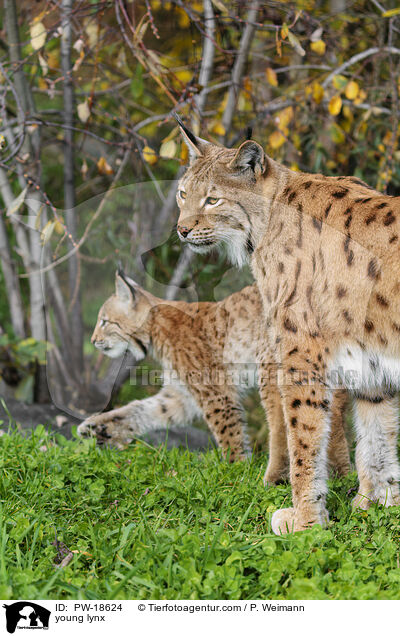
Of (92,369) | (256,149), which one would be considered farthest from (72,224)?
(256,149)

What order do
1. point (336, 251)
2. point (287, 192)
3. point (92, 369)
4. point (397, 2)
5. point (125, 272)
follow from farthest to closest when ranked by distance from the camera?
point (397, 2)
point (92, 369)
point (125, 272)
point (287, 192)
point (336, 251)

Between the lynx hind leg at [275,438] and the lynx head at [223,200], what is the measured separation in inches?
42.8

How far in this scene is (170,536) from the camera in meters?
3.16

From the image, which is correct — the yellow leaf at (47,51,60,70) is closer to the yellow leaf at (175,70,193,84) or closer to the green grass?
the yellow leaf at (175,70,193,84)

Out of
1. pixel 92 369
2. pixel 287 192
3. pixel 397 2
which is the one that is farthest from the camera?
pixel 397 2

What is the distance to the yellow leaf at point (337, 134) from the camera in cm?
593

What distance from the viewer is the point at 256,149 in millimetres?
3834

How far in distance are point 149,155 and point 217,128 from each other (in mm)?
837

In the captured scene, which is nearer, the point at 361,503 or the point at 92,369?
the point at 361,503

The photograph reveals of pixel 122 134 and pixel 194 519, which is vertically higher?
pixel 122 134

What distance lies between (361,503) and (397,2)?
5004 mm

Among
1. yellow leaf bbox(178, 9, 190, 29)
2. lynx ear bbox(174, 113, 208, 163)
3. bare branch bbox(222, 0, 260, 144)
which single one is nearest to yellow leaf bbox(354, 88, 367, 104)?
bare branch bbox(222, 0, 260, 144)

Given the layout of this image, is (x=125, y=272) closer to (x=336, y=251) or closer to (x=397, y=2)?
(x=336, y=251)
